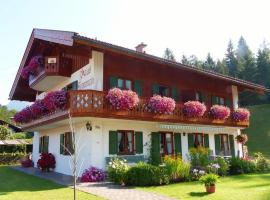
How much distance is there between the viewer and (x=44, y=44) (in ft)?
72.8

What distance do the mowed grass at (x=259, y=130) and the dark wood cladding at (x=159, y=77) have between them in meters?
22.5

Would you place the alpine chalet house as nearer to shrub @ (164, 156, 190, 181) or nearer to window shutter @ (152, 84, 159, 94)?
window shutter @ (152, 84, 159, 94)

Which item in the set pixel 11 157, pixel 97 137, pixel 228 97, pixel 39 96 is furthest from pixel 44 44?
pixel 11 157

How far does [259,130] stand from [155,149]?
39914 millimetres

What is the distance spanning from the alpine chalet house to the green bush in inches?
127

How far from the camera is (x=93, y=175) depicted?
52.5 feet

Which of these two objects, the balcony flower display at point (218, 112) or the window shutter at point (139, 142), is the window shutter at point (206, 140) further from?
the window shutter at point (139, 142)

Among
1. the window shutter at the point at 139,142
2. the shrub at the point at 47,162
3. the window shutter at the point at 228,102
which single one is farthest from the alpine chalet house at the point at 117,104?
the window shutter at the point at 228,102

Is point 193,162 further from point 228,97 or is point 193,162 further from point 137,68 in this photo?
point 228,97

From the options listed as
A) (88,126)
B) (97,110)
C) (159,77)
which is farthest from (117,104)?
(159,77)

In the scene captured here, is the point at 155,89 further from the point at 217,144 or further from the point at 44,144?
the point at 44,144

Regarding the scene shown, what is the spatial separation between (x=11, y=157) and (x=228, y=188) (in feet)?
88.6

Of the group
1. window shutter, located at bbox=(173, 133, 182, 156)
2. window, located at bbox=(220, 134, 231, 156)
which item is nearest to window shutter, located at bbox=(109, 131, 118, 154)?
window shutter, located at bbox=(173, 133, 182, 156)

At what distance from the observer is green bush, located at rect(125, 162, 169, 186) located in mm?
14016
